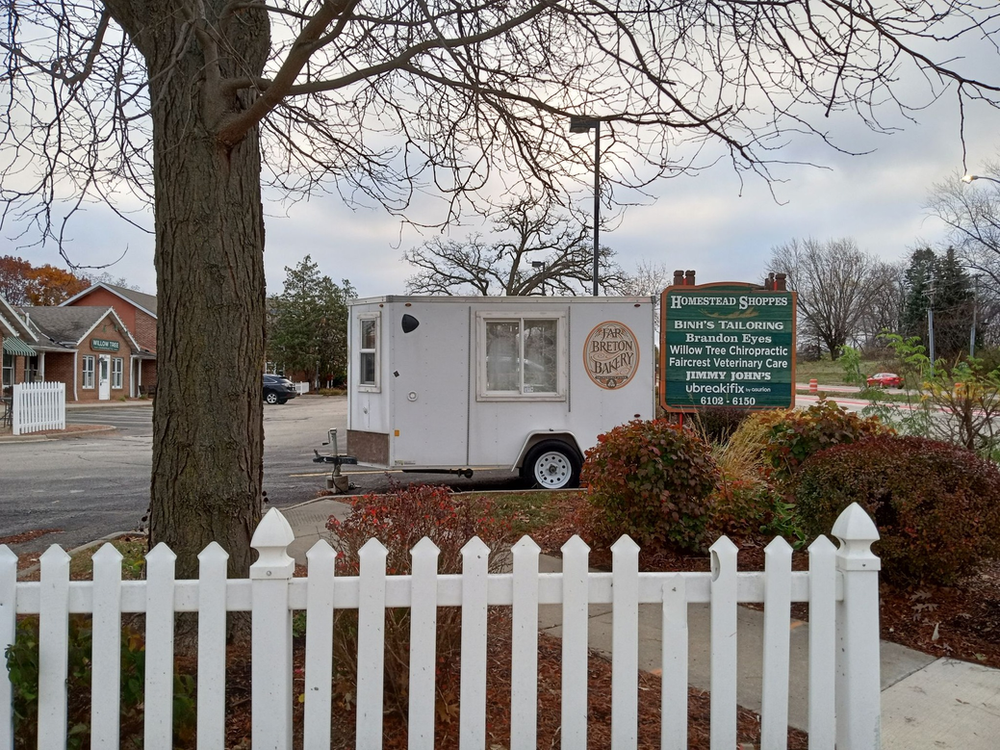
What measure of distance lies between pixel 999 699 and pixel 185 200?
4581 mm

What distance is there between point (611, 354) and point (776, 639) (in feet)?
24.7

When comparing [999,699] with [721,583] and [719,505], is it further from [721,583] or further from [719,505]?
[719,505]

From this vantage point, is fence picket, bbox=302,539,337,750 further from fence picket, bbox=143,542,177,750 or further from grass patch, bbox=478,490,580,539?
grass patch, bbox=478,490,580,539

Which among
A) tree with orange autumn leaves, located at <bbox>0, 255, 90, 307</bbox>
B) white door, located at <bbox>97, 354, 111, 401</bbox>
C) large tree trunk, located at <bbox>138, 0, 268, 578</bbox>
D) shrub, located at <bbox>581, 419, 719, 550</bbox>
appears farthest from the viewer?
tree with orange autumn leaves, located at <bbox>0, 255, 90, 307</bbox>

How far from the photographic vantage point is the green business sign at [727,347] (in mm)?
12203

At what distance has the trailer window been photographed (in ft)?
32.5

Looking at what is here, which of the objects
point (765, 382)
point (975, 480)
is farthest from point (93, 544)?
point (765, 382)

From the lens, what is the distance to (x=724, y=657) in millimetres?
2545

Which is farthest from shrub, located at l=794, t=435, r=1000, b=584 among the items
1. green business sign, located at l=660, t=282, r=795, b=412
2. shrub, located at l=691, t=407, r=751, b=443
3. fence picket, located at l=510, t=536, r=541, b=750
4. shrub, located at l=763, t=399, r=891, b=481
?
green business sign, located at l=660, t=282, r=795, b=412

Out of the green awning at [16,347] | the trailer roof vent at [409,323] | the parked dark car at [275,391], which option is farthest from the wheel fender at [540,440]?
the parked dark car at [275,391]

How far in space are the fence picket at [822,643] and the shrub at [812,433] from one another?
4262 mm

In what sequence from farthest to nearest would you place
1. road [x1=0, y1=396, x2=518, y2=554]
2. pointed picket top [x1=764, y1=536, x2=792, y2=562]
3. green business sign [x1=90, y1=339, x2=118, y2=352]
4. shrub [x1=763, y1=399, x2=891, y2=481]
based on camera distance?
green business sign [x1=90, y1=339, x2=118, y2=352]
road [x1=0, y1=396, x2=518, y2=554]
shrub [x1=763, y1=399, x2=891, y2=481]
pointed picket top [x1=764, y1=536, x2=792, y2=562]

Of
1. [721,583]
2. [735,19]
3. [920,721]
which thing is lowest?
[920,721]

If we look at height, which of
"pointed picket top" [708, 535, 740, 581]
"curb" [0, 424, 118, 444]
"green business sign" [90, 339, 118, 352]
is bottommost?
"curb" [0, 424, 118, 444]
